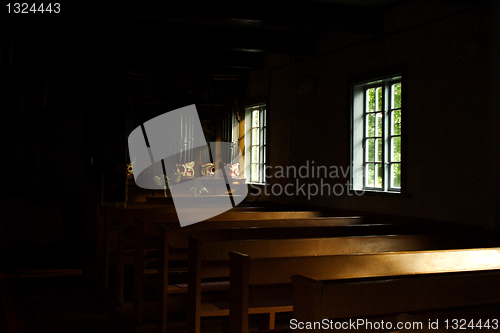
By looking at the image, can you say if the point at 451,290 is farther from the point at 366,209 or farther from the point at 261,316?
the point at 366,209

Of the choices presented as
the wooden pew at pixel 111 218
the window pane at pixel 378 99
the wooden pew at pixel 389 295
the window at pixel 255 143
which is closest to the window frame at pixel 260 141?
the window at pixel 255 143

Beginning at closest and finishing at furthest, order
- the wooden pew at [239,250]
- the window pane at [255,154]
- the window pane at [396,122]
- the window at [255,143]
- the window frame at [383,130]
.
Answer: the wooden pew at [239,250], the window frame at [383,130], the window pane at [396,122], the window at [255,143], the window pane at [255,154]

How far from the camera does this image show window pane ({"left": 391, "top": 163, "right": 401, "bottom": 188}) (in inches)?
221

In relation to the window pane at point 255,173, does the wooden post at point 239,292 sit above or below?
below

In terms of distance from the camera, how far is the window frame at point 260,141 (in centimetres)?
854

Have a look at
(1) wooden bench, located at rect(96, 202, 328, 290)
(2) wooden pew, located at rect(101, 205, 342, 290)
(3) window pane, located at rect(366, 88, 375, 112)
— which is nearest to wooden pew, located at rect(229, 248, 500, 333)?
(2) wooden pew, located at rect(101, 205, 342, 290)

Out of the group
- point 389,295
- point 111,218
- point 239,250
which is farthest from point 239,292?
point 111,218

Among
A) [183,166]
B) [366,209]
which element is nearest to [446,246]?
[366,209]

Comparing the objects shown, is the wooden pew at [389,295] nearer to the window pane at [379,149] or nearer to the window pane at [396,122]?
the window pane at [396,122]

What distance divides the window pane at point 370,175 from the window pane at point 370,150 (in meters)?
0.09

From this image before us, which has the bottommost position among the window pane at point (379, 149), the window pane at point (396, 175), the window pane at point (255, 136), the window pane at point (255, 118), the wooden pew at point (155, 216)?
the wooden pew at point (155, 216)

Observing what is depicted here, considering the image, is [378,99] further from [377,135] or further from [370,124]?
[377,135]

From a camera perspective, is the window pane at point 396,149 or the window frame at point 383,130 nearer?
the window frame at point 383,130

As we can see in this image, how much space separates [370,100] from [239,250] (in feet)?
12.8
